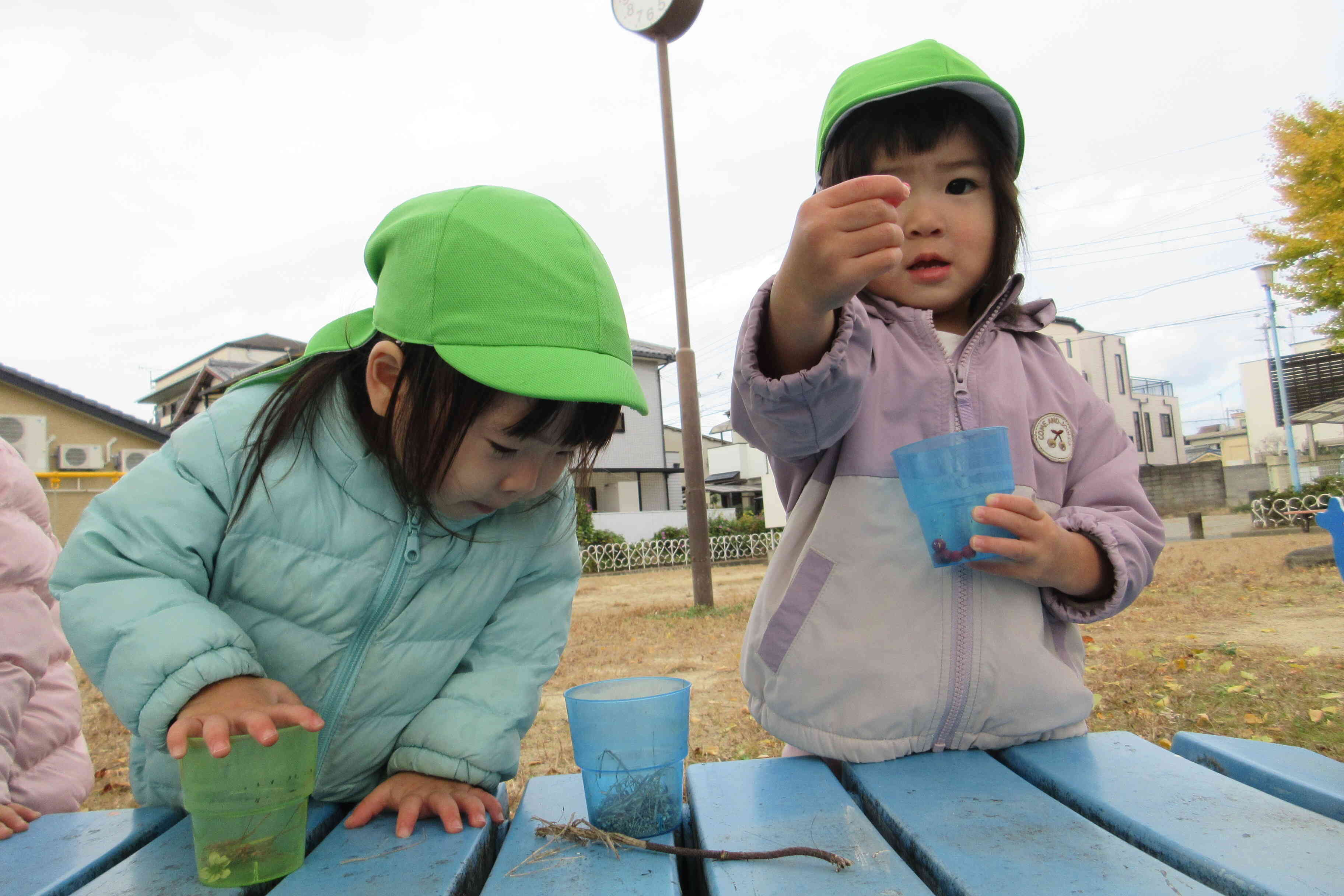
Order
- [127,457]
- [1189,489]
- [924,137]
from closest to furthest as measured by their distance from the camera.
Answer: [924,137] < [127,457] < [1189,489]

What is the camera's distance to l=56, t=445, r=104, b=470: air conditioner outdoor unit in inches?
609

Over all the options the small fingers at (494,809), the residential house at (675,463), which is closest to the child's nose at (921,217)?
the small fingers at (494,809)

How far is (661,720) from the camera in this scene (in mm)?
1013

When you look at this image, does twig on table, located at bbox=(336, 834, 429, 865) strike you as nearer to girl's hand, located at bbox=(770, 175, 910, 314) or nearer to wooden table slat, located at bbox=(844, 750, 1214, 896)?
wooden table slat, located at bbox=(844, 750, 1214, 896)

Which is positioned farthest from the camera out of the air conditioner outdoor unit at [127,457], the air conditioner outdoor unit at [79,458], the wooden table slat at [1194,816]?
the air conditioner outdoor unit at [127,457]

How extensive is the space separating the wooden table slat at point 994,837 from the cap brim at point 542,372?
636mm

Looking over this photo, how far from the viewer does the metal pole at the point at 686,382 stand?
8.19 meters

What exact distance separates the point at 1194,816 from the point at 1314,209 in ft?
40.9

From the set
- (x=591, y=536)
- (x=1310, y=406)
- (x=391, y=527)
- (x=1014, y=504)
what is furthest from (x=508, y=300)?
(x=1310, y=406)

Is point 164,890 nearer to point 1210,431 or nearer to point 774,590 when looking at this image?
point 774,590

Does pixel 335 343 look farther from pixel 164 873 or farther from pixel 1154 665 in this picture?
pixel 1154 665

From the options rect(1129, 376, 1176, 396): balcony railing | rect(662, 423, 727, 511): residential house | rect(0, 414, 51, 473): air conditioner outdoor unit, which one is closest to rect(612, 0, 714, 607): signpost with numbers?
rect(0, 414, 51, 473): air conditioner outdoor unit

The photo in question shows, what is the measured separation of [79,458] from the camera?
51.2 feet

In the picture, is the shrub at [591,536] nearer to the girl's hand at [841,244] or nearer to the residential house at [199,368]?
the residential house at [199,368]
